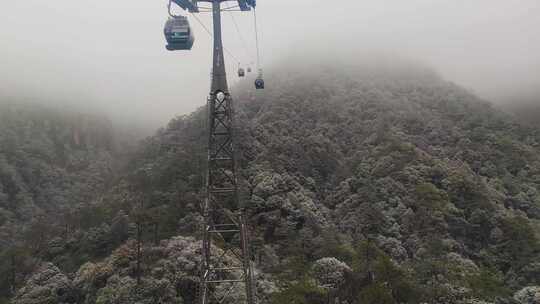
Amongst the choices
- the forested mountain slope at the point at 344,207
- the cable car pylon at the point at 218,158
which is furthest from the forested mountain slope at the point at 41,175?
the cable car pylon at the point at 218,158

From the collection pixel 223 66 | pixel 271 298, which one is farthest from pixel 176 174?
pixel 223 66

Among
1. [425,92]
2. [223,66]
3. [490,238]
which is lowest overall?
[490,238]

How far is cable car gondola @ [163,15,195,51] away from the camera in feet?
59.1

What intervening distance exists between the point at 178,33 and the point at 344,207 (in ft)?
138

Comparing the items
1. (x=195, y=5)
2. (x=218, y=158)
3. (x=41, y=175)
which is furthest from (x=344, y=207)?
(x=41, y=175)

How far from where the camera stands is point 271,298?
33875 millimetres

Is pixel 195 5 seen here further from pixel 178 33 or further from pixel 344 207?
pixel 344 207

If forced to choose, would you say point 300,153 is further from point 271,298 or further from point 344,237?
point 271,298

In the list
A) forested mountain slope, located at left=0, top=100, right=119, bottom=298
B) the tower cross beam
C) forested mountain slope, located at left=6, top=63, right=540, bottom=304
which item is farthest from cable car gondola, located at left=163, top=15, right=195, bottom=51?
forested mountain slope, located at left=0, top=100, right=119, bottom=298

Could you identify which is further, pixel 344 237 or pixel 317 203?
pixel 317 203

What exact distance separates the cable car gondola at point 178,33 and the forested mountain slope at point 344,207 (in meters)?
20.5

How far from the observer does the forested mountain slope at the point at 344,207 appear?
3794 cm

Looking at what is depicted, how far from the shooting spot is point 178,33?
1803 cm

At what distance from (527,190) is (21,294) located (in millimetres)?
57689
